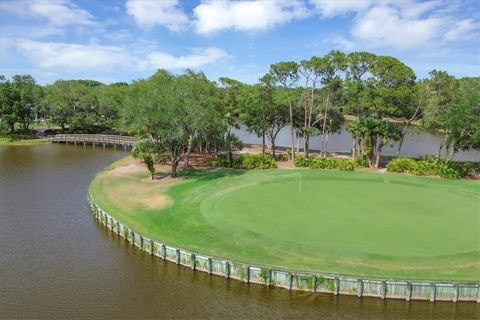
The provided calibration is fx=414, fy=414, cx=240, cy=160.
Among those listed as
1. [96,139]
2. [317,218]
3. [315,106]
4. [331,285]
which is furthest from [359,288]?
[96,139]

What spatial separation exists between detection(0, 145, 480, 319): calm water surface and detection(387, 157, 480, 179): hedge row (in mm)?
28437

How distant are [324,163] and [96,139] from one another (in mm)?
47584

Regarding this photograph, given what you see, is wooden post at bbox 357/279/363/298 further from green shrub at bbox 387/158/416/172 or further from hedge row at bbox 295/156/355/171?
green shrub at bbox 387/158/416/172

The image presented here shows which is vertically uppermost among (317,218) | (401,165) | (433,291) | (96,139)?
(96,139)

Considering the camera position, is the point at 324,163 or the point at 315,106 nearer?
the point at 324,163

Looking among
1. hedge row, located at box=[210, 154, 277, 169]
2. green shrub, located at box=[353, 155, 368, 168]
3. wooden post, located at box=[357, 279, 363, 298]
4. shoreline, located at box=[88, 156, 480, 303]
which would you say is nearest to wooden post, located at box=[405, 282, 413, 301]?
shoreline, located at box=[88, 156, 480, 303]

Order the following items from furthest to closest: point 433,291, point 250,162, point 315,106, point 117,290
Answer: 1. point 315,106
2. point 250,162
3. point 117,290
4. point 433,291

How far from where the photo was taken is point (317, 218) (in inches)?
1207

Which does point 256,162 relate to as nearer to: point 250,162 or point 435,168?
point 250,162

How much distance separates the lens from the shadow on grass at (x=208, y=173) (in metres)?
45.1

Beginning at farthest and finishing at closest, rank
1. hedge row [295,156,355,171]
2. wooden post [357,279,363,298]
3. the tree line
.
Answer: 1. hedge row [295,156,355,171]
2. the tree line
3. wooden post [357,279,363,298]

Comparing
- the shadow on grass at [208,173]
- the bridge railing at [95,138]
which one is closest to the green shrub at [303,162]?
the shadow on grass at [208,173]

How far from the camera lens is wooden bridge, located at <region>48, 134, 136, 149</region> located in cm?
7723

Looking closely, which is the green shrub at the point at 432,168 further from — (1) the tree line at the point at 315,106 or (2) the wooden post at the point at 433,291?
(2) the wooden post at the point at 433,291
